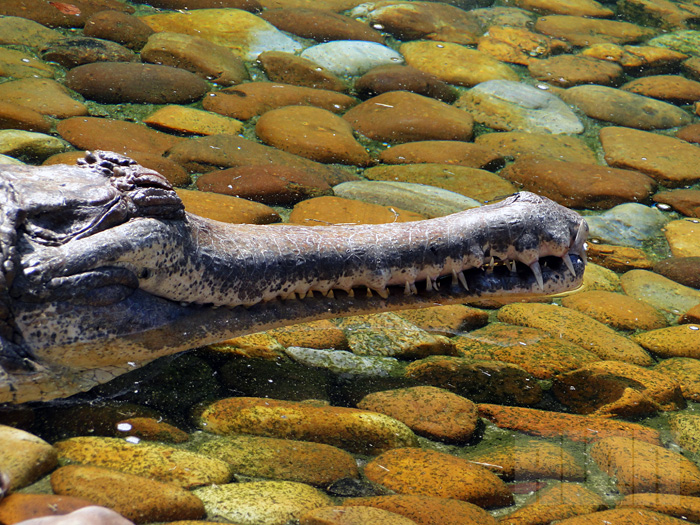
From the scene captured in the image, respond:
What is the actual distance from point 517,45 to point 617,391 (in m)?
5.12

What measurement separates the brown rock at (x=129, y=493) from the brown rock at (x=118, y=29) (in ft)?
15.0

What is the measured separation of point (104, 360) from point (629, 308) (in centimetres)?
271

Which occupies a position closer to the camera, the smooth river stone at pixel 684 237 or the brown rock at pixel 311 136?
the smooth river stone at pixel 684 237

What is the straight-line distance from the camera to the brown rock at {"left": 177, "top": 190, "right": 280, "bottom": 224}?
4.02 metres

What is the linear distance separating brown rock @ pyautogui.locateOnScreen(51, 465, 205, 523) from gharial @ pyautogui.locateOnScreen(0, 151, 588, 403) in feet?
1.53

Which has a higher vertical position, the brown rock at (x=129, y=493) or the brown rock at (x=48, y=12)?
the brown rock at (x=48, y=12)

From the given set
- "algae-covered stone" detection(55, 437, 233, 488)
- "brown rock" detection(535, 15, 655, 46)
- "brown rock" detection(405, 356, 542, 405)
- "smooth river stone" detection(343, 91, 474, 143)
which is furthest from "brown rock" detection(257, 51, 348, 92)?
"algae-covered stone" detection(55, 437, 233, 488)

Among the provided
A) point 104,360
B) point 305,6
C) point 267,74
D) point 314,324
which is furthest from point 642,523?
point 305,6

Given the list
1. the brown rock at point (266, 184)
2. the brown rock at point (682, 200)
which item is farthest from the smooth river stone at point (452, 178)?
the brown rock at point (682, 200)

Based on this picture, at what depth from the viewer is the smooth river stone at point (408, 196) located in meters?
4.63

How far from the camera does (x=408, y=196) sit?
472 centimetres

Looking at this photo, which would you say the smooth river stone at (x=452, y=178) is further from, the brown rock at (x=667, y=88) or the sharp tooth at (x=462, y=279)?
the brown rock at (x=667, y=88)

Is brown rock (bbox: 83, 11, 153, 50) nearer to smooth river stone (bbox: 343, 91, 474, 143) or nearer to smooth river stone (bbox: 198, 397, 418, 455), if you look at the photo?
smooth river stone (bbox: 343, 91, 474, 143)

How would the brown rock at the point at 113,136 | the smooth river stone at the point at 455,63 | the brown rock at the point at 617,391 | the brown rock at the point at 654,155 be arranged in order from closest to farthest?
the brown rock at the point at 617,391
the brown rock at the point at 113,136
the brown rock at the point at 654,155
the smooth river stone at the point at 455,63
